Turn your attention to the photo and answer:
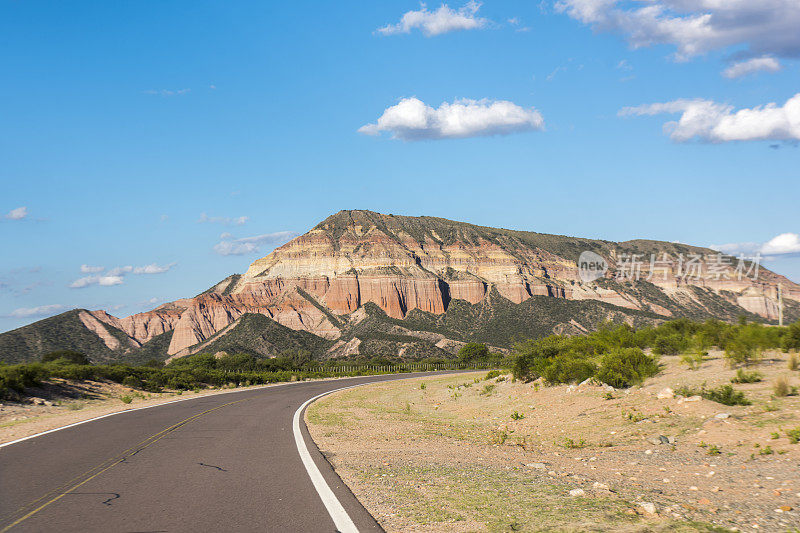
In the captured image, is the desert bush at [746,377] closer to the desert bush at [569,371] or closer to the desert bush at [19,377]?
the desert bush at [569,371]

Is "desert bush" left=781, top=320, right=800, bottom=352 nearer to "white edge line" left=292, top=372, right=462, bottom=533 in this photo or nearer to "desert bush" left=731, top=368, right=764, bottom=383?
"desert bush" left=731, top=368, right=764, bottom=383

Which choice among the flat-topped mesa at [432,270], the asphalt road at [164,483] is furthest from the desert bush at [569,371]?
the flat-topped mesa at [432,270]

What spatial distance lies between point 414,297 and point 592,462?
144 meters

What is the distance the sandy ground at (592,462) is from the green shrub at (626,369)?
0.34 m

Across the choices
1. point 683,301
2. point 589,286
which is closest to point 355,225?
point 589,286

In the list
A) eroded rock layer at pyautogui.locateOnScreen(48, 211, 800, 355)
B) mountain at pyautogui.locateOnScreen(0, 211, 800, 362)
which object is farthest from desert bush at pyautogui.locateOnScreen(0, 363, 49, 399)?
eroded rock layer at pyautogui.locateOnScreen(48, 211, 800, 355)

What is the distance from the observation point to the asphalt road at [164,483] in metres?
5.84

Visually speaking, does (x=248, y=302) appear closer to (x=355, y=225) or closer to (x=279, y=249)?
(x=279, y=249)

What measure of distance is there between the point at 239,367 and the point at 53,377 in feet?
128

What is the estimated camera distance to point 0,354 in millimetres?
92250

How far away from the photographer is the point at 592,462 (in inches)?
368

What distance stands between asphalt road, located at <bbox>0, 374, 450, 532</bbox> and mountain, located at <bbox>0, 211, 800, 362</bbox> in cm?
10039

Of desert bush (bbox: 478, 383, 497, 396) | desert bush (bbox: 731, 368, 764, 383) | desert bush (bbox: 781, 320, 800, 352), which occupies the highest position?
desert bush (bbox: 781, 320, 800, 352)

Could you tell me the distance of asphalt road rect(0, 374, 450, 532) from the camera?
5.84m
